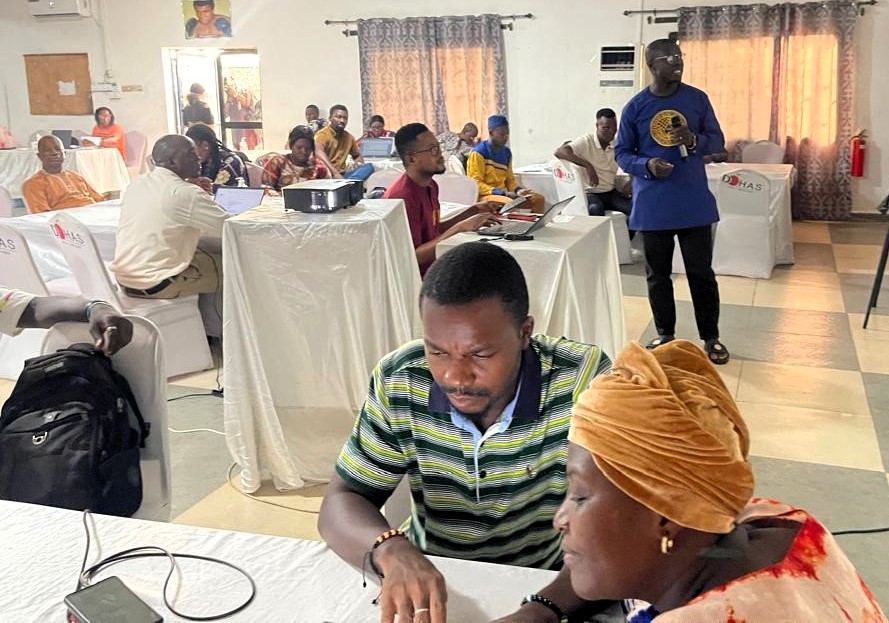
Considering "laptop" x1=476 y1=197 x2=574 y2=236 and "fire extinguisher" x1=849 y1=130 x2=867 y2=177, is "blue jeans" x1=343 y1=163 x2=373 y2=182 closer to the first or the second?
"laptop" x1=476 y1=197 x2=574 y2=236

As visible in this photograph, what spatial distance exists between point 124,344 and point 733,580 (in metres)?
1.44

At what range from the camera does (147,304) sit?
4.12 m

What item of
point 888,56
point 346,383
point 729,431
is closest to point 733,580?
point 729,431

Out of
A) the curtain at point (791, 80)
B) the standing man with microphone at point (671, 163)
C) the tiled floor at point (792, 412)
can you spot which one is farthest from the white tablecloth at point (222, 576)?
the curtain at point (791, 80)

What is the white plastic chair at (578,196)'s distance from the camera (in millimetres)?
5984

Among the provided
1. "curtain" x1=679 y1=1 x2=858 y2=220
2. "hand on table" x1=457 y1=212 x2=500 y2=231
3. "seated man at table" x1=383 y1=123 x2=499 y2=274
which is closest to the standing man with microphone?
"seated man at table" x1=383 y1=123 x2=499 y2=274

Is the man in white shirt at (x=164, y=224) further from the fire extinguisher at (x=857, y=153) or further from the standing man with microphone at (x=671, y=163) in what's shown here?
the fire extinguisher at (x=857, y=153)

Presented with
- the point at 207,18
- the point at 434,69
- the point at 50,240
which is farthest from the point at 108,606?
the point at 207,18

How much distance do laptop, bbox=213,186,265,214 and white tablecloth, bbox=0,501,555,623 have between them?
3688 mm

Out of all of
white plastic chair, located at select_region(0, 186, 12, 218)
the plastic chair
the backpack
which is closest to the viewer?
the backpack

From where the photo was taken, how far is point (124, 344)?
1887 millimetres

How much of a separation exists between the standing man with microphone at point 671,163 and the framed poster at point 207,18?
784cm

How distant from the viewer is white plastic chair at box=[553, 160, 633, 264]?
598 cm

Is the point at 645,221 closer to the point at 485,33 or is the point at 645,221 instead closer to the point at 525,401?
the point at 525,401
